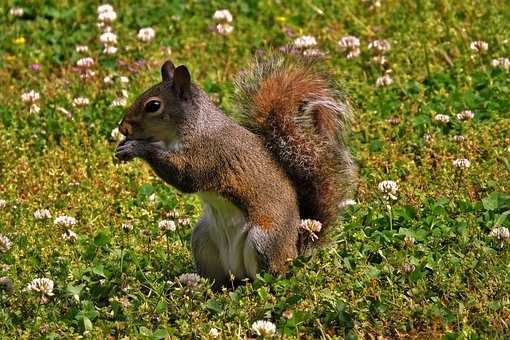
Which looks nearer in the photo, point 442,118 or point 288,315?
point 288,315

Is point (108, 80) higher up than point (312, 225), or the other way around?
point (312, 225)

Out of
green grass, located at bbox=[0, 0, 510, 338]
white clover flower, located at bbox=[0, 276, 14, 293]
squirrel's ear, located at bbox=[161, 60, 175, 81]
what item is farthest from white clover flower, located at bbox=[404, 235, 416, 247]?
white clover flower, located at bbox=[0, 276, 14, 293]

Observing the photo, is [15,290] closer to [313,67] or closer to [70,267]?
[70,267]

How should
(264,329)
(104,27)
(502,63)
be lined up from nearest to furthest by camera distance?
(264,329)
(502,63)
(104,27)

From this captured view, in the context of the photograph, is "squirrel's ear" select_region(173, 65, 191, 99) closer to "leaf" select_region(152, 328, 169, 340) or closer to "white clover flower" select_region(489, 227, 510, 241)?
"leaf" select_region(152, 328, 169, 340)

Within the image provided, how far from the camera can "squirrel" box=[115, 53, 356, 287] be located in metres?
4.22

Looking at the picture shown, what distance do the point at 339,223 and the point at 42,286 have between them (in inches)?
50.7

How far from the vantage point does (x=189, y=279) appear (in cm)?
411

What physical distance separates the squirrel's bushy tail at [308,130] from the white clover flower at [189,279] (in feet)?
1.85

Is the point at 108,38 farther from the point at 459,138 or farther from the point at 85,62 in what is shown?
the point at 459,138

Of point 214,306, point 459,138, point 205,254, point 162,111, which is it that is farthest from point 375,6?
point 214,306

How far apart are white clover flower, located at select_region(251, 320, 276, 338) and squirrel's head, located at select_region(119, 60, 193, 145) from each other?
3.23 ft

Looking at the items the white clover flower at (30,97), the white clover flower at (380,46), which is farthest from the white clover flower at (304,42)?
the white clover flower at (30,97)

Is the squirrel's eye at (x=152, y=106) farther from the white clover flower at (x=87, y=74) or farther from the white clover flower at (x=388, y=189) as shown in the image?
the white clover flower at (x=87, y=74)
